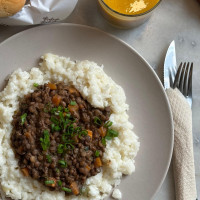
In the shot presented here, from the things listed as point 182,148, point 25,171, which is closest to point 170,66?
point 182,148

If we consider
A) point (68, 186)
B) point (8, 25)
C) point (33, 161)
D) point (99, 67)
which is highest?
point (8, 25)

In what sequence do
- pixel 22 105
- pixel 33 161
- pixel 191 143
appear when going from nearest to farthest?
1. pixel 33 161
2. pixel 22 105
3. pixel 191 143

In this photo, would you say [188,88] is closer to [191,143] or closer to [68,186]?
[191,143]

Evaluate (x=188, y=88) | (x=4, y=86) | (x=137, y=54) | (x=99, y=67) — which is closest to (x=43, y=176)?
(x=4, y=86)

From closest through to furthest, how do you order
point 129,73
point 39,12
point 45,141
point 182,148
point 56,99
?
point 45,141, point 56,99, point 39,12, point 129,73, point 182,148

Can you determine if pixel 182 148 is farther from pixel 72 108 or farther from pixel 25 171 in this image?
pixel 25 171

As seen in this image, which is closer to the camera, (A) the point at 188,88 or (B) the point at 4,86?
(B) the point at 4,86

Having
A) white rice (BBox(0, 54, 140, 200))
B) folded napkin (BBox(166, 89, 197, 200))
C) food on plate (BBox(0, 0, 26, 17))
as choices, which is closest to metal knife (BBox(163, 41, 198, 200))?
folded napkin (BBox(166, 89, 197, 200))

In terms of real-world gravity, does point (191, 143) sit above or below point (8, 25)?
below
